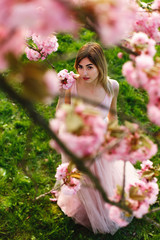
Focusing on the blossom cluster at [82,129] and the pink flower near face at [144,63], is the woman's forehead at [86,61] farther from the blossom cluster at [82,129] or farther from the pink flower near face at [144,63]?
the blossom cluster at [82,129]

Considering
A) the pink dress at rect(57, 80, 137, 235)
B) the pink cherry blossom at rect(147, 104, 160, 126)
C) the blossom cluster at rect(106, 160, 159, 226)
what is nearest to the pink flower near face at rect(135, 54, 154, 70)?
the pink cherry blossom at rect(147, 104, 160, 126)

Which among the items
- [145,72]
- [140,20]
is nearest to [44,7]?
[145,72]

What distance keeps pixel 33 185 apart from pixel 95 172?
2.67ft

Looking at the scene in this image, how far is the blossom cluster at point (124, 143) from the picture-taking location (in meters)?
0.89

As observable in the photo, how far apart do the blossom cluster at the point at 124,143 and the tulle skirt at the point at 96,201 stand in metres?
1.21

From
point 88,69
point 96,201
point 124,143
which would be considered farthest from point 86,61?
point 124,143

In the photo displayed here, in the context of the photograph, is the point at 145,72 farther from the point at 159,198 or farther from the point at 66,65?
the point at 66,65

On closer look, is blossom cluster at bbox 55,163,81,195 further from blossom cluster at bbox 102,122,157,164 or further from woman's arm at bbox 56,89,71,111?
blossom cluster at bbox 102,122,157,164

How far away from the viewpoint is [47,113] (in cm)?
331

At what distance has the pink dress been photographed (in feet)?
7.08

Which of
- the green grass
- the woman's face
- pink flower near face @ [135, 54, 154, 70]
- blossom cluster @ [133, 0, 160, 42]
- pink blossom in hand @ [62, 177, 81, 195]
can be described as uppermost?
pink flower near face @ [135, 54, 154, 70]

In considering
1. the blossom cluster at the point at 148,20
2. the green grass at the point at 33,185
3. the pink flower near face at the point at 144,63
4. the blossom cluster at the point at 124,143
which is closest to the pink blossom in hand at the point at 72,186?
the green grass at the point at 33,185

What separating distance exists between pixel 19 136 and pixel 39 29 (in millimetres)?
2683

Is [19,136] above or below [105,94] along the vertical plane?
below
